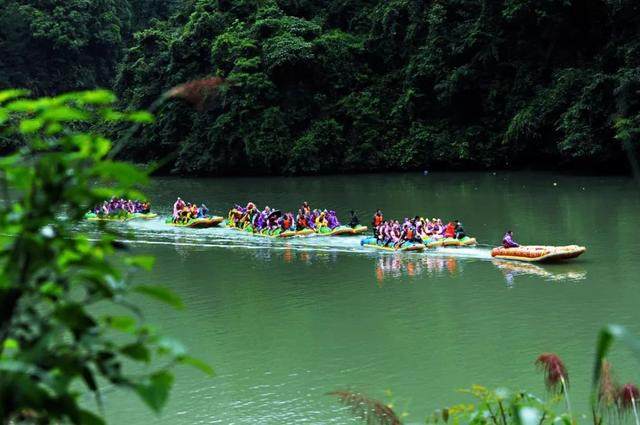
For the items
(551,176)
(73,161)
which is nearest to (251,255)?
(551,176)

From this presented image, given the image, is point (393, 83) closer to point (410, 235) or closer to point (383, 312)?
point (410, 235)

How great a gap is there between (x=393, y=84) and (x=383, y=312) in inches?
855

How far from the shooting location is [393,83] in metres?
32.8

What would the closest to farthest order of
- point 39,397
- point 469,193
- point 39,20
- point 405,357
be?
point 39,397
point 405,357
point 469,193
point 39,20

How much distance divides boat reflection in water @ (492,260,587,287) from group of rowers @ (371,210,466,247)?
Answer: 1803 mm

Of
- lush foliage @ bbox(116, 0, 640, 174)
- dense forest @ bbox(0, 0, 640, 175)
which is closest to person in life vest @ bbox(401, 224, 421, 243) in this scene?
dense forest @ bbox(0, 0, 640, 175)

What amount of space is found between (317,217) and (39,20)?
92.2 feet

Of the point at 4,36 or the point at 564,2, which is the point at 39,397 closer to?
the point at 564,2

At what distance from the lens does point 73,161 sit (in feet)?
5.27

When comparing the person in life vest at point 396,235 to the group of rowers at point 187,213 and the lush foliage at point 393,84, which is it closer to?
the group of rowers at point 187,213

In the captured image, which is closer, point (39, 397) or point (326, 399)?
point (39, 397)

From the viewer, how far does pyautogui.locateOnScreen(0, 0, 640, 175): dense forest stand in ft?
87.9

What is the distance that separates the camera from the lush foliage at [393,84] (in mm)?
27156

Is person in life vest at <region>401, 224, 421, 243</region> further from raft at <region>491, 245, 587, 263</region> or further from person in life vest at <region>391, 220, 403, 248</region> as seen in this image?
raft at <region>491, 245, 587, 263</region>
